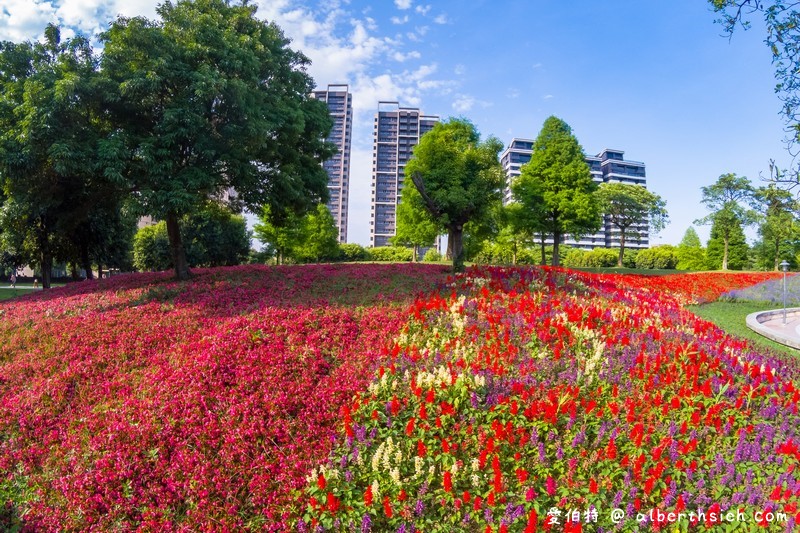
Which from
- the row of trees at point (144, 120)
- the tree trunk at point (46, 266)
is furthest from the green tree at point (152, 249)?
the row of trees at point (144, 120)

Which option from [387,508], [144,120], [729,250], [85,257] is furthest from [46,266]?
[729,250]

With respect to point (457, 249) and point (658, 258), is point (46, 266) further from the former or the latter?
point (658, 258)

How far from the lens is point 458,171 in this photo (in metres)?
25.3

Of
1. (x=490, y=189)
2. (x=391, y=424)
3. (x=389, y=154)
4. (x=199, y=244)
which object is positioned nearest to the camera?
(x=391, y=424)

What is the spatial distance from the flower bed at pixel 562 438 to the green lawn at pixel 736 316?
8.60 ft

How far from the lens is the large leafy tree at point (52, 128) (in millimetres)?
10977

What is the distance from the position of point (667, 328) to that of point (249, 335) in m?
7.86

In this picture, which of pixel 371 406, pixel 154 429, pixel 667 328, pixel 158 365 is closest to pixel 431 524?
pixel 371 406

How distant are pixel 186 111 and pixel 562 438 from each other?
11965mm

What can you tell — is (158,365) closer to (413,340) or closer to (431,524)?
(413,340)

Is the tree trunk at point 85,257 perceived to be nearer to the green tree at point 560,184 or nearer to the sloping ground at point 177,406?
the sloping ground at point 177,406

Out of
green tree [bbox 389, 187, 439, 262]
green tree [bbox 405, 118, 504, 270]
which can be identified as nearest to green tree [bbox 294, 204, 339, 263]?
green tree [bbox 389, 187, 439, 262]

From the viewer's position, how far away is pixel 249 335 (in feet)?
23.8

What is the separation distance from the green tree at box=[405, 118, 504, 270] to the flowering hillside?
1634 cm
